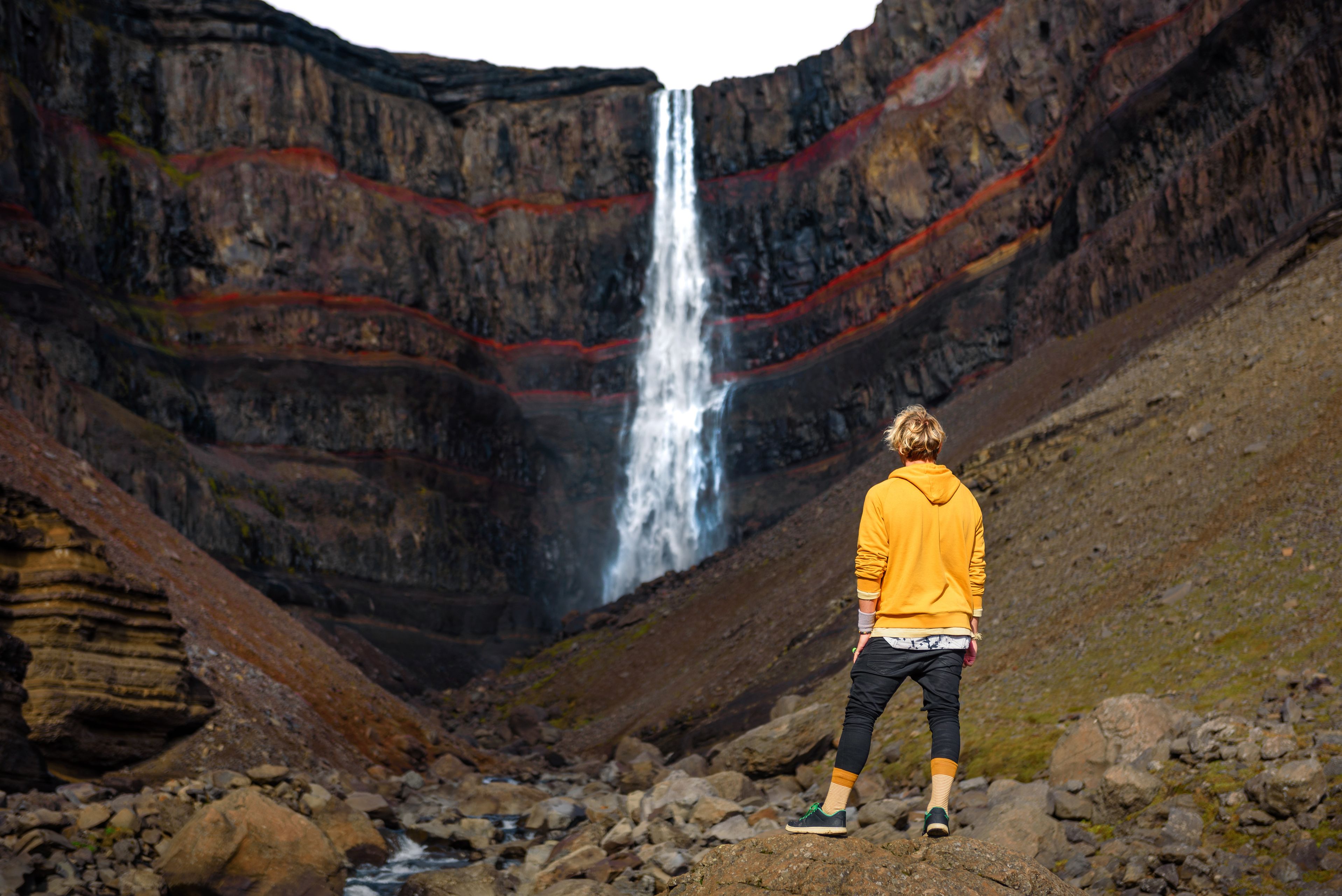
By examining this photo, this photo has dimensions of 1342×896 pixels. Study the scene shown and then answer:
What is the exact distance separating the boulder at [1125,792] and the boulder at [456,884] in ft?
22.4

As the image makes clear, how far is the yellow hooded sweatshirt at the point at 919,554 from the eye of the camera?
18.9ft

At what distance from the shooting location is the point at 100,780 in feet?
47.0

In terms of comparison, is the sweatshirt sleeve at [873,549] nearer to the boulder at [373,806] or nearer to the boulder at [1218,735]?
the boulder at [1218,735]

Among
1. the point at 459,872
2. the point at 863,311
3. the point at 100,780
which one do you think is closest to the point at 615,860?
the point at 459,872

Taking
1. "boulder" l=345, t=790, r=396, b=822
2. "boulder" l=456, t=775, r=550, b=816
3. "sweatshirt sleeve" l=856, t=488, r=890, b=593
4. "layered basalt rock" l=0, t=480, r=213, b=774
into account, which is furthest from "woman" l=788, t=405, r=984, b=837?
"boulder" l=456, t=775, r=550, b=816

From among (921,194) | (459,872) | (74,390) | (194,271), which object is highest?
(921,194)

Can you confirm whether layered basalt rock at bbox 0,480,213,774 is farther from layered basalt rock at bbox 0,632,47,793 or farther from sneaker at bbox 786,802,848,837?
sneaker at bbox 786,802,848,837

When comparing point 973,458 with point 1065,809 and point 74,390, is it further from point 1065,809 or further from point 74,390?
point 74,390

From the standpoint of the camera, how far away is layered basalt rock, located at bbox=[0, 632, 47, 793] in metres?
12.7

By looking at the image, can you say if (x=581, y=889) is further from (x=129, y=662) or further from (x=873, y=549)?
(x=129, y=662)

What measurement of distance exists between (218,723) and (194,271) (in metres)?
42.5

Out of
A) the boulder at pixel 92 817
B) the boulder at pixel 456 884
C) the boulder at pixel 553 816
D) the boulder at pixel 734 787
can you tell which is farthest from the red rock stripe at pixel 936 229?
the boulder at pixel 92 817

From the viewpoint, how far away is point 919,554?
19.1 ft

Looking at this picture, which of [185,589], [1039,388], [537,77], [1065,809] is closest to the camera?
[1065,809]
